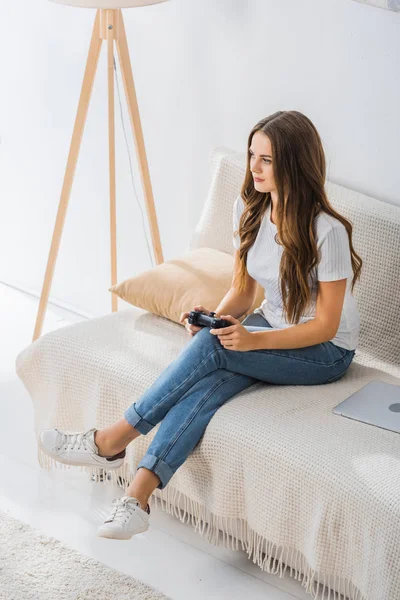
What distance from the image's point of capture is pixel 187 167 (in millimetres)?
3094

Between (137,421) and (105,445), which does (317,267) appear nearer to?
(137,421)

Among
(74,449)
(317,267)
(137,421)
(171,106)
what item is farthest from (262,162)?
(171,106)

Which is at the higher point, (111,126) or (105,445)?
(111,126)

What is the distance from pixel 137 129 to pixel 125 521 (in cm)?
133

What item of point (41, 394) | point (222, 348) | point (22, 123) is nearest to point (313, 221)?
point (222, 348)

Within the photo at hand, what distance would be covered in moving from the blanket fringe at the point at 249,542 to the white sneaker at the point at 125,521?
7.7 inches

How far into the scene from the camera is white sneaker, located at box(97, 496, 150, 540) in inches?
80.9

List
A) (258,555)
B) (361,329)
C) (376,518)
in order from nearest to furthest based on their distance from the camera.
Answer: (376,518) → (258,555) → (361,329)

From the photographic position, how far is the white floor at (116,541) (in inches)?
84.5

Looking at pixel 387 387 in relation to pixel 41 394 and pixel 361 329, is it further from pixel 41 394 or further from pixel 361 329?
pixel 41 394

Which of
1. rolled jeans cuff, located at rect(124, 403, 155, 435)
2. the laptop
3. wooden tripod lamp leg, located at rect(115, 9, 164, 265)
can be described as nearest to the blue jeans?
rolled jeans cuff, located at rect(124, 403, 155, 435)

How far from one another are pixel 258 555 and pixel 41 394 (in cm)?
75

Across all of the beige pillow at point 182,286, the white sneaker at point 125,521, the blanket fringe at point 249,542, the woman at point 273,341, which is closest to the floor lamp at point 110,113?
the beige pillow at point 182,286

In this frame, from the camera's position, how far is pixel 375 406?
2.19 meters
